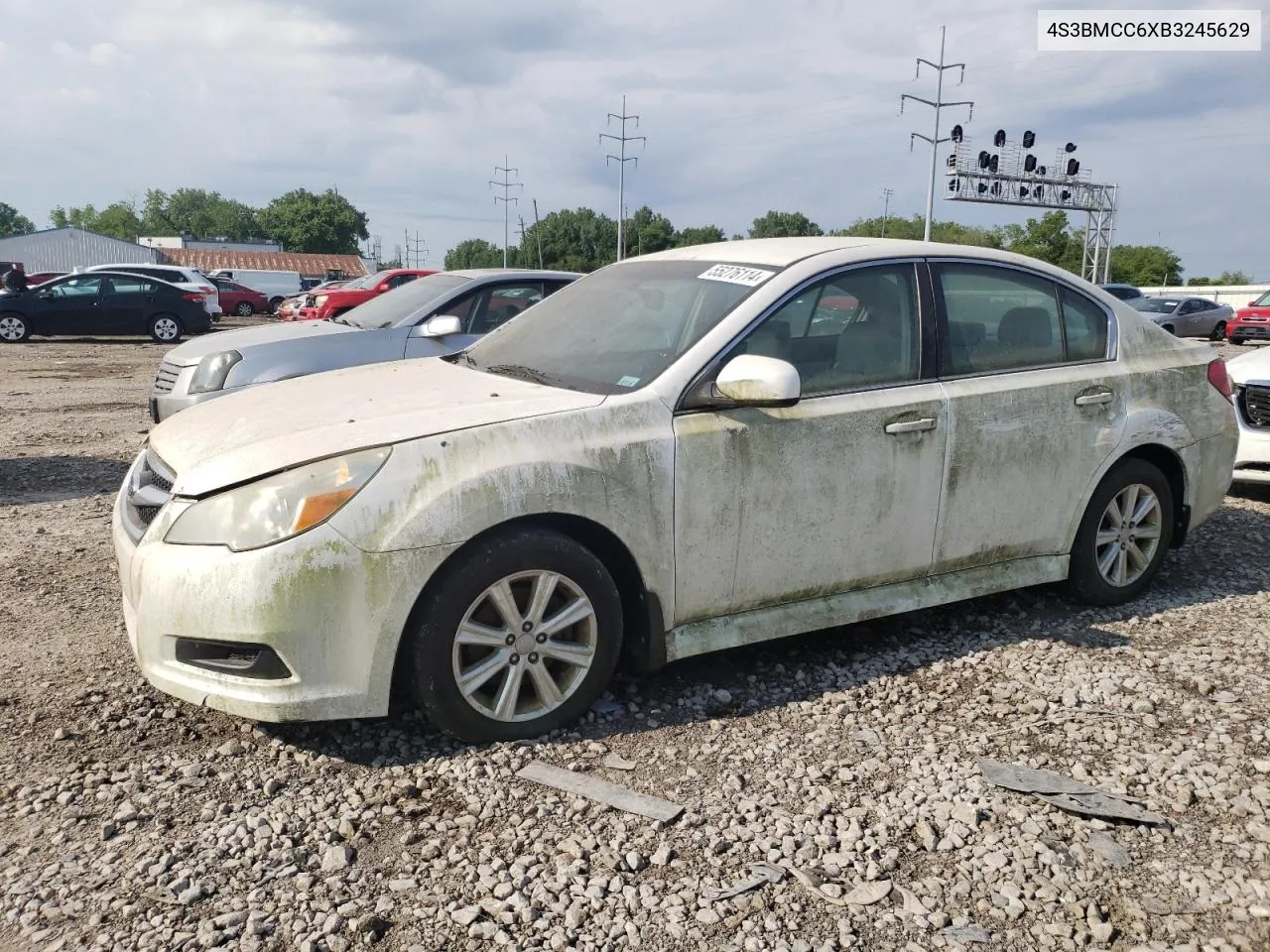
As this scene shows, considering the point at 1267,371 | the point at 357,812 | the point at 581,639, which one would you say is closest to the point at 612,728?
the point at 581,639

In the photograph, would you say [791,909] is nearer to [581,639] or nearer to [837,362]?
[581,639]

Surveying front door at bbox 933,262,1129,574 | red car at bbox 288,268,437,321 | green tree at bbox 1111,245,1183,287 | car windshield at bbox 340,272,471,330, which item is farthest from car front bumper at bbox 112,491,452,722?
green tree at bbox 1111,245,1183,287

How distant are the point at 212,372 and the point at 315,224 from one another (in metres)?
140

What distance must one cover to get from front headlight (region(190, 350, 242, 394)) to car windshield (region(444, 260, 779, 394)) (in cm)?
377

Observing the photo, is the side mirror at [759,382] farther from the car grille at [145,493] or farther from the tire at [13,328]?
the tire at [13,328]

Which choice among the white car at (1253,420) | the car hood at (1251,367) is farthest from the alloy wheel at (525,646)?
the car hood at (1251,367)

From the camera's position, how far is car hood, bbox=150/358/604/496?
10.8 feet

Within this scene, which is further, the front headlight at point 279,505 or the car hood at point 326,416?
the car hood at point 326,416

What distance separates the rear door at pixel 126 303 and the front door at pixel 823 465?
21.9 meters

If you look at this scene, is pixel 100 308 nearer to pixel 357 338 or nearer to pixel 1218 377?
pixel 357 338

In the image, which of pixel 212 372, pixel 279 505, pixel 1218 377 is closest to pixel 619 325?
pixel 279 505

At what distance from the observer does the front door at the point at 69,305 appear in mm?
21953

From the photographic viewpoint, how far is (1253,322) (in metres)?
29.1

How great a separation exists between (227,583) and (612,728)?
4.47ft
